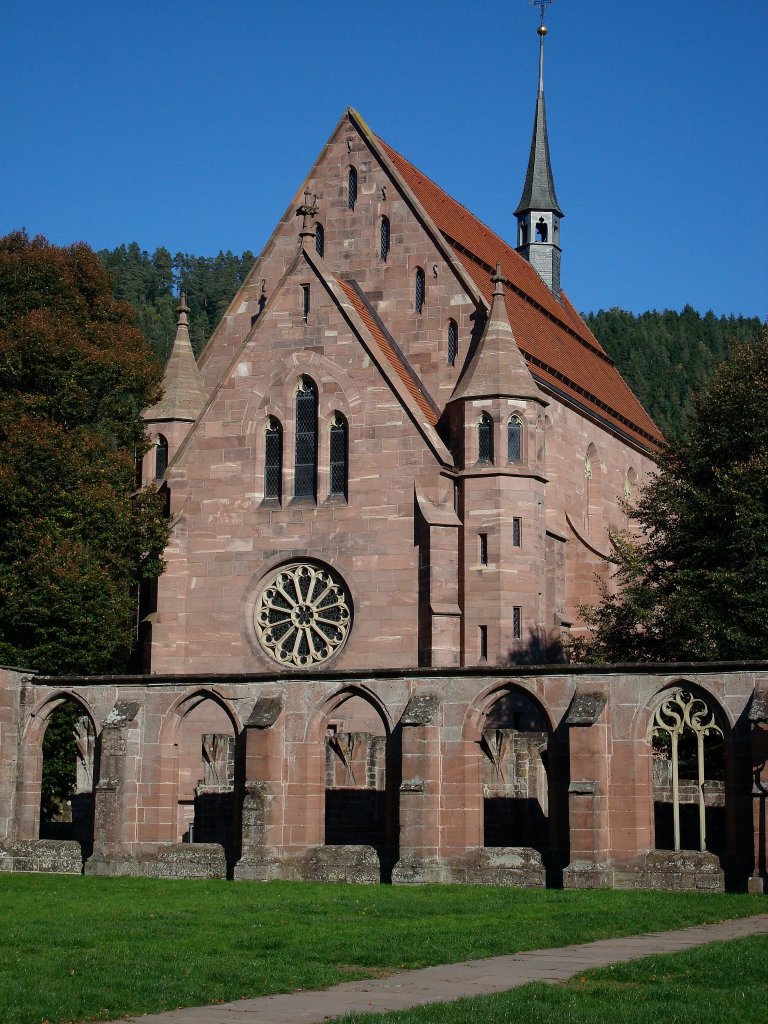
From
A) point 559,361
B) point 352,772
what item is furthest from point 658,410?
point 352,772

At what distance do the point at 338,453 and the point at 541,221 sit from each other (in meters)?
28.3

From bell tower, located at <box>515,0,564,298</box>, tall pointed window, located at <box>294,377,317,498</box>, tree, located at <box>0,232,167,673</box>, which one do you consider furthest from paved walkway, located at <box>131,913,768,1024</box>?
bell tower, located at <box>515,0,564,298</box>

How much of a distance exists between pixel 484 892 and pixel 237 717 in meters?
6.78

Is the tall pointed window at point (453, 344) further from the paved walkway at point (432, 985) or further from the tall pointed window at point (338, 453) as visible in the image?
the paved walkway at point (432, 985)

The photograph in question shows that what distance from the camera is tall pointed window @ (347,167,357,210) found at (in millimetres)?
46500

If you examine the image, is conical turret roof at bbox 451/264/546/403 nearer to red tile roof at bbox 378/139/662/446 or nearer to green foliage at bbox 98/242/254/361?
red tile roof at bbox 378/139/662/446

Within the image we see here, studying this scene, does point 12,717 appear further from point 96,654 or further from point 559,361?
point 559,361

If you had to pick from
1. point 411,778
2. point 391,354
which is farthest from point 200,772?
point 411,778

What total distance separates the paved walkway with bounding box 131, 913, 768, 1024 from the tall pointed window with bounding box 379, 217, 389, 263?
3082cm

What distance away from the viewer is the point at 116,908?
21.1m

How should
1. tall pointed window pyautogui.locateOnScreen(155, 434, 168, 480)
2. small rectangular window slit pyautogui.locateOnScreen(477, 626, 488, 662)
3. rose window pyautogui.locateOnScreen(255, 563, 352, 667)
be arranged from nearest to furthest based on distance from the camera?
small rectangular window slit pyautogui.locateOnScreen(477, 626, 488, 662) → rose window pyautogui.locateOnScreen(255, 563, 352, 667) → tall pointed window pyautogui.locateOnScreen(155, 434, 168, 480)

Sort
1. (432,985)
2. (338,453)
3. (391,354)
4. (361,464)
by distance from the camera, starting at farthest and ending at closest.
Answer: (391,354)
(338,453)
(361,464)
(432,985)

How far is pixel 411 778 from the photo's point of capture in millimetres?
26844

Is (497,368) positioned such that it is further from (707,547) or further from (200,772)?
(200,772)
